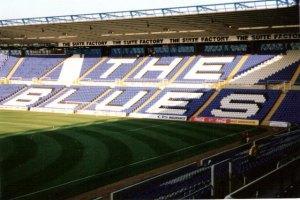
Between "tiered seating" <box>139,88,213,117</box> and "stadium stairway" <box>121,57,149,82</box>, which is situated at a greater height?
"stadium stairway" <box>121,57,149,82</box>

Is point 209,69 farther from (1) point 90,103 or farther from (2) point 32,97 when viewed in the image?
(2) point 32,97

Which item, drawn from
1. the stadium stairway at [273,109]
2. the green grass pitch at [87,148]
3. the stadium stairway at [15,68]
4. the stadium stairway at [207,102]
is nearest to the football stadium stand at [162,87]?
the stadium stairway at [207,102]

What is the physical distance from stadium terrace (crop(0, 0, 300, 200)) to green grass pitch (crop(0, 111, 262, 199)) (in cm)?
8

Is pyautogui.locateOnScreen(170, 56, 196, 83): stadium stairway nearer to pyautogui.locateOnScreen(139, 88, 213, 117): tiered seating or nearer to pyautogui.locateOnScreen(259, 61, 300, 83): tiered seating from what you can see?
pyautogui.locateOnScreen(139, 88, 213, 117): tiered seating

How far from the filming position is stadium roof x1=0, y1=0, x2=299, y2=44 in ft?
111

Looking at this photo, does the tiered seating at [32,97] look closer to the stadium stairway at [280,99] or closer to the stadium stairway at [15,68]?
the stadium stairway at [15,68]

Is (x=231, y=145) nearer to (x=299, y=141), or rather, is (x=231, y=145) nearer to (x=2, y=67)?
(x=299, y=141)

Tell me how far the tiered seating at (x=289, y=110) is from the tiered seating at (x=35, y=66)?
33.0 m

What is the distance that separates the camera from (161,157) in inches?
849

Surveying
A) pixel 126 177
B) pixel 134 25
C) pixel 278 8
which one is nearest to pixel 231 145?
pixel 126 177

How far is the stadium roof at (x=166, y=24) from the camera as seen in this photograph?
33688 mm

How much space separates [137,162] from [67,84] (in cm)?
3391

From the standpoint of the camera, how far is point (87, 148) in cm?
2314

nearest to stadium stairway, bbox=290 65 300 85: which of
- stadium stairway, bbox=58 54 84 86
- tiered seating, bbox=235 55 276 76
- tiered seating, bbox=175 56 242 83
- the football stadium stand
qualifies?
the football stadium stand
